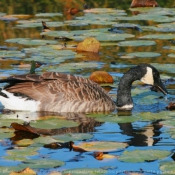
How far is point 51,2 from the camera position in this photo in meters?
23.4

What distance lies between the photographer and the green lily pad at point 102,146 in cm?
963

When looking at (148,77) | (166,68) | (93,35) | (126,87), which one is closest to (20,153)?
(126,87)

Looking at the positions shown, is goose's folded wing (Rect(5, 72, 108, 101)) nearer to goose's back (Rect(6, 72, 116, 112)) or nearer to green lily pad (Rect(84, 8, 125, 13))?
goose's back (Rect(6, 72, 116, 112))

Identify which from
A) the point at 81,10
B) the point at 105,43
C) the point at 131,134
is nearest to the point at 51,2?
the point at 81,10

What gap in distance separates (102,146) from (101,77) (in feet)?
13.5

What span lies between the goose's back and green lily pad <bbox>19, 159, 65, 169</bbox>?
3188mm

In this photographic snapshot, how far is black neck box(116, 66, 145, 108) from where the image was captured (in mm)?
12570

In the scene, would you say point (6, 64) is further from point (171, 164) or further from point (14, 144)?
point (171, 164)

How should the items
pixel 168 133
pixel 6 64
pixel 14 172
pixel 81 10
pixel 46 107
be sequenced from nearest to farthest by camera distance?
pixel 14 172
pixel 168 133
pixel 46 107
pixel 6 64
pixel 81 10

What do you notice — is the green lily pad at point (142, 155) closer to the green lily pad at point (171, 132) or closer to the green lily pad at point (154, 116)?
the green lily pad at point (171, 132)

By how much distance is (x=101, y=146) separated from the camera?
9.75 meters

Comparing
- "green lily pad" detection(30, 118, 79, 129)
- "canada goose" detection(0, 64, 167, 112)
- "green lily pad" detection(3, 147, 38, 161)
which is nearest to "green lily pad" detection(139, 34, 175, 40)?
"canada goose" detection(0, 64, 167, 112)

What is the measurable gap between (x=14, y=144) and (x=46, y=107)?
2.35 m

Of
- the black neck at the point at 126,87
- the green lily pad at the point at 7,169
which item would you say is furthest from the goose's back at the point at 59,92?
the green lily pad at the point at 7,169
